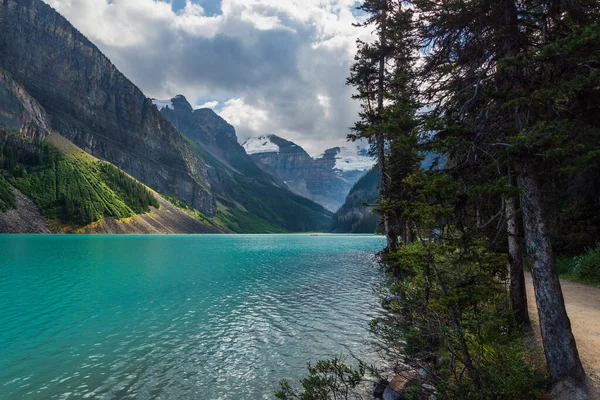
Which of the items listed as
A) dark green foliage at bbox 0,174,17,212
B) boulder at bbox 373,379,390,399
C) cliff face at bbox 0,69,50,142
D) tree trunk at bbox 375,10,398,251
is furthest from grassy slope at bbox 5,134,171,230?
boulder at bbox 373,379,390,399

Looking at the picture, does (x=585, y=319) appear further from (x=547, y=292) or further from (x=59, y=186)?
(x=59, y=186)

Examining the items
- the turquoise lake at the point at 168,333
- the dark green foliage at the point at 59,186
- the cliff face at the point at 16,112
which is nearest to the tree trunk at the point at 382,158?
the turquoise lake at the point at 168,333

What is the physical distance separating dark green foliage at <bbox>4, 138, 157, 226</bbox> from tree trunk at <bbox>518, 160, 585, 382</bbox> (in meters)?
191

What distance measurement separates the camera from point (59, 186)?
17138 cm

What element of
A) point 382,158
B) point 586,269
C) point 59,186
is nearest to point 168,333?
point 382,158

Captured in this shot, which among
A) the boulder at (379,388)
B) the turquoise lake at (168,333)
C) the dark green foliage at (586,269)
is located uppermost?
the dark green foliage at (586,269)

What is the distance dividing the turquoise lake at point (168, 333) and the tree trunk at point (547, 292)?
918 cm

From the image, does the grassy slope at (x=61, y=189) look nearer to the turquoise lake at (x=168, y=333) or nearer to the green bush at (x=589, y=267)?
the turquoise lake at (x=168, y=333)

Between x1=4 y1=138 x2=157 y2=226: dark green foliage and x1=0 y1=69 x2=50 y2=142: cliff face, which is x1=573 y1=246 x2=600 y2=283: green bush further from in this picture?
x1=0 y1=69 x2=50 y2=142: cliff face

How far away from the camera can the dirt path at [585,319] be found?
9.54 meters

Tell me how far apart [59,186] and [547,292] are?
212194mm

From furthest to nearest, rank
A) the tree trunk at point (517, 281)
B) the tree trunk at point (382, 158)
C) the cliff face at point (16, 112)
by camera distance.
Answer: the cliff face at point (16, 112) → the tree trunk at point (382, 158) → the tree trunk at point (517, 281)

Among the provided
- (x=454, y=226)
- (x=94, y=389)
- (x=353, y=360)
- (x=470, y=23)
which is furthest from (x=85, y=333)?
(x=470, y=23)

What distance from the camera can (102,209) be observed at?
176875mm
